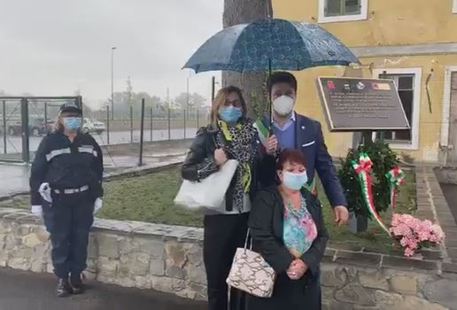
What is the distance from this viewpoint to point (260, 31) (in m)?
3.50

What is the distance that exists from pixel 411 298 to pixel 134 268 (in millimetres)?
2491

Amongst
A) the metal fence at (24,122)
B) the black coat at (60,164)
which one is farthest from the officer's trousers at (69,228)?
the metal fence at (24,122)

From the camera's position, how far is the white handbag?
3207mm

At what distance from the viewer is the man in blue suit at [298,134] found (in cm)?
335

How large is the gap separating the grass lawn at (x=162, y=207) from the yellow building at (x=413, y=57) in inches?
219

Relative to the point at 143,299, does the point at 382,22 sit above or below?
above

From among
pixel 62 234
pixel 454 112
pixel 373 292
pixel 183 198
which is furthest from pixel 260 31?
pixel 454 112

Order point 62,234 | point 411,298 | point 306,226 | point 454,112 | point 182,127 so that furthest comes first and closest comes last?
1. point 182,127
2. point 454,112
3. point 62,234
4. point 411,298
5. point 306,226

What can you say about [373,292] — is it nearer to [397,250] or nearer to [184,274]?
[397,250]

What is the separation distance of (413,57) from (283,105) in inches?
483

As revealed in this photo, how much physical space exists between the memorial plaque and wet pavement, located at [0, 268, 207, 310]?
7.19ft

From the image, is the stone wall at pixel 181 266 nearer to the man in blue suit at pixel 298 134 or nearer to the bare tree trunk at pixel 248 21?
the man in blue suit at pixel 298 134

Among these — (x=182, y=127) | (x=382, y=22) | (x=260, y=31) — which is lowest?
(x=182, y=127)

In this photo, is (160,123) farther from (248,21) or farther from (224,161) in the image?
(224,161)
